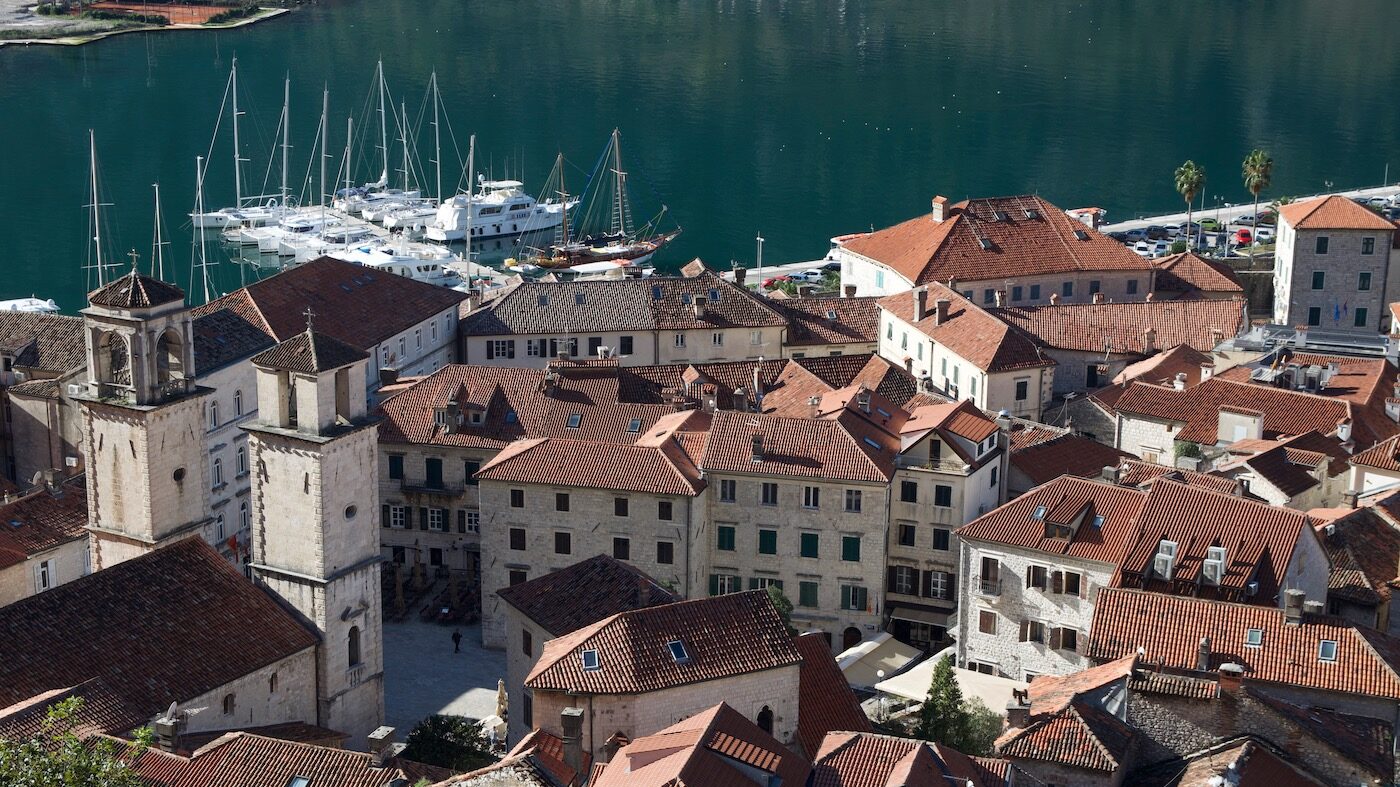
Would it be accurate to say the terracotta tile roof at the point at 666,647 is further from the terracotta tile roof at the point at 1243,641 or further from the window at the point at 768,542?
the window at the point at 768,542

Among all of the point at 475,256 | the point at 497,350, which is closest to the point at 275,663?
the point at 497,350

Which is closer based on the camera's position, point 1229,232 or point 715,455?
point 715,455

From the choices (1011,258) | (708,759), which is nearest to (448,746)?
(708,759)

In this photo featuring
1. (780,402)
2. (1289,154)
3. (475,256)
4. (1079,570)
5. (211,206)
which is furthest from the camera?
(1289,154)

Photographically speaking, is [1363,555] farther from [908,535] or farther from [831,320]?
[831,320]

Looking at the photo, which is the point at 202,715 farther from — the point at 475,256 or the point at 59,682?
the point at 475,256

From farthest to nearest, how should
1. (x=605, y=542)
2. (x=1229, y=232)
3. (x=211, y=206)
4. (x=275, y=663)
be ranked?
(x=211, y=206), (x=1229, y=232), (x=605, y=542), (x=275, y=663)

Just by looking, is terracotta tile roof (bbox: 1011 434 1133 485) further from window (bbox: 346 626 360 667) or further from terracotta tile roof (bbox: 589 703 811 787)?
terracotta tile roof (bbox: 589 703 811 787)

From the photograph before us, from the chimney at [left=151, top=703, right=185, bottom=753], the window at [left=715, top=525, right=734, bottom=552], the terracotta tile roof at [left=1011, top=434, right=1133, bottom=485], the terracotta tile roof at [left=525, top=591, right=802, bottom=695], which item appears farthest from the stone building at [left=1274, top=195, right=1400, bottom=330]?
the chimney at [left=151, top=703, right=185, bottom=753]
